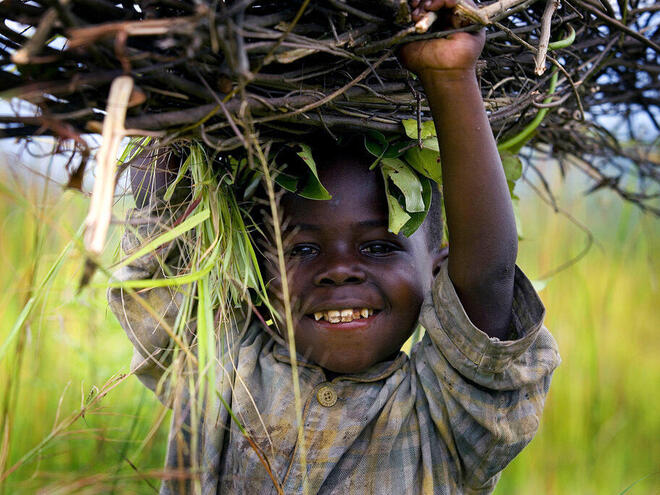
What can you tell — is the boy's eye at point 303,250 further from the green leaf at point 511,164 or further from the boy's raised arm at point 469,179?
the green leaf at point 511,164

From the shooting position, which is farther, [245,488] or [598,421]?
[598,421]

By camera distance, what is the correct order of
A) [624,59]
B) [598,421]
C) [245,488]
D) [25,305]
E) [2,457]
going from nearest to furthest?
[2,457]
[25,305]
[245,488]
[624,59]
[598,421]

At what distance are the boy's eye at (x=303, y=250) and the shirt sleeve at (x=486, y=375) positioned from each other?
0.77 ft

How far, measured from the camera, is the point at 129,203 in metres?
1.34

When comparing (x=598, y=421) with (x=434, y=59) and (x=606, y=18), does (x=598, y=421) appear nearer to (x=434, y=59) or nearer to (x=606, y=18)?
(x=606, y=18)

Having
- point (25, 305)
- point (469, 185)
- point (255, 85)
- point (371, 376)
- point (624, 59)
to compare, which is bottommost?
point (371, 376)

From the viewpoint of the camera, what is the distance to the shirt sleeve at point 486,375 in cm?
110

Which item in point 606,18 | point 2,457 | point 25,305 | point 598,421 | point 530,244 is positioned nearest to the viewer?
point 2,457

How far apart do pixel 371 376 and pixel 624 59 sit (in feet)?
3.20

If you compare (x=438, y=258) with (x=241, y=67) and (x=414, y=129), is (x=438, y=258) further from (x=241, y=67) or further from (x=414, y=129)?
(x=241, y=67)

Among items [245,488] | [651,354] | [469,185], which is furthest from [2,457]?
[651,354]

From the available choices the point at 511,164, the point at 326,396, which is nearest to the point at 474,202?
the point at 511,164

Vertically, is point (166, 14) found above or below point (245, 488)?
above

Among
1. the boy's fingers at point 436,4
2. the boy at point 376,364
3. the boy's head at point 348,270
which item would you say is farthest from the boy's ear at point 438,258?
the boy's fingers at point 436,4
